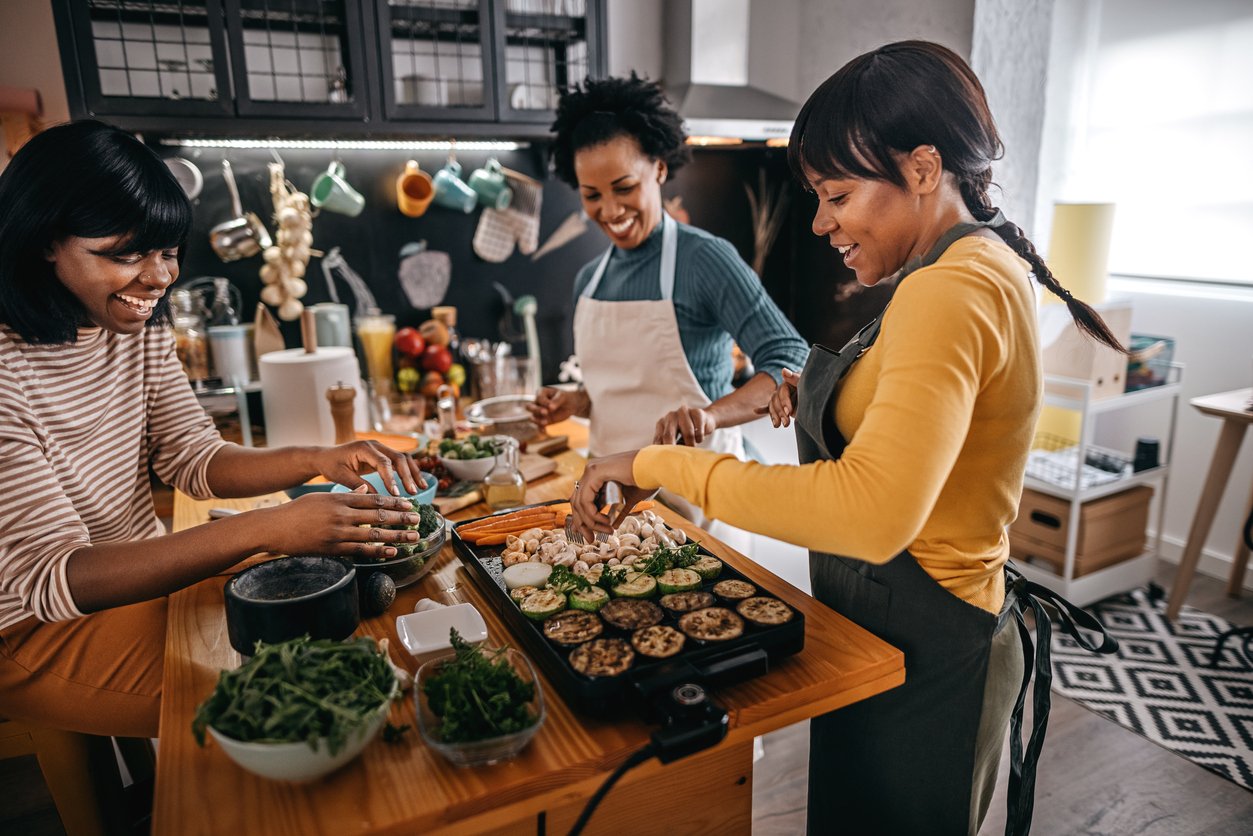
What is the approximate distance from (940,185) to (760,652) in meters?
0.66

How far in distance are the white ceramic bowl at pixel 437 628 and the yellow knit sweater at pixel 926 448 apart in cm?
33

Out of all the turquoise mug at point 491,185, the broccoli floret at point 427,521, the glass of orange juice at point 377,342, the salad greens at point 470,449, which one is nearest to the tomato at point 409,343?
the glass of orange juice at point 377,342

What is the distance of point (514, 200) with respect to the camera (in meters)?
3.27

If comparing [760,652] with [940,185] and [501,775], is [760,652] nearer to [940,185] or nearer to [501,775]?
[501,775]

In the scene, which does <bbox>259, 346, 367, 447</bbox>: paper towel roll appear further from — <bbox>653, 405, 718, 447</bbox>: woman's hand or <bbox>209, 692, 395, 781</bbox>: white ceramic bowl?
<bbox>209, 692, 395, 781</bbox>: white ceramic bowl

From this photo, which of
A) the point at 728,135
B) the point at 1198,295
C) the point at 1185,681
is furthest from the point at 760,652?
the point at 1198,295

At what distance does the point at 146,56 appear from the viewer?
2.46 meters

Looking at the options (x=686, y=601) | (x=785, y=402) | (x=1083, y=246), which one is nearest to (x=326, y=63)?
(x=785, y=402)

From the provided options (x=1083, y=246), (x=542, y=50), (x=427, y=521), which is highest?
(x=542, y=50)

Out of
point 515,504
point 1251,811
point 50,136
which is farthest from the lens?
point 1251,811

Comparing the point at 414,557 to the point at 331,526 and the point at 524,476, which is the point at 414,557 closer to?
the point at 331,526

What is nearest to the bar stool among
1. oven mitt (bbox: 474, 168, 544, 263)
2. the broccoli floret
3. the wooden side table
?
the broccoli floret

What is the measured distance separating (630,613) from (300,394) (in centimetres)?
150

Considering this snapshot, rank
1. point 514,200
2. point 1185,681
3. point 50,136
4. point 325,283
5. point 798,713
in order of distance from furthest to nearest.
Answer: point 514,200 < point 325,283 < point 1185,681 < point 50,136 < point 798,713
